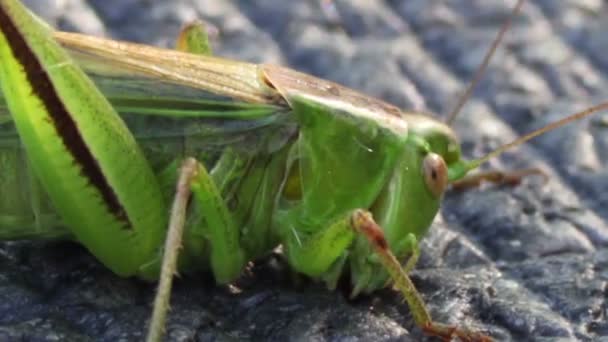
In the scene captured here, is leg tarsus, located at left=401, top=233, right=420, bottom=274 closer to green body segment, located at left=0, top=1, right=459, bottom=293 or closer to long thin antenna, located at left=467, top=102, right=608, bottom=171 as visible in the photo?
green body segment, located at left=0, top=1, right=459, bottom=293

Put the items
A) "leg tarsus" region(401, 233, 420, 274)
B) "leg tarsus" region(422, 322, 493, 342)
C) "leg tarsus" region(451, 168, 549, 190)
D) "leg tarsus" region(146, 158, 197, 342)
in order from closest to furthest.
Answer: "leg tarsus" region(146, 158, 197, 342) → "leg tarsus" region(422, 322, 493, 342) → "leg tarsus" region(401, 233, 420, 274) → "leg tarsus" region(451, 168, 549, 190)

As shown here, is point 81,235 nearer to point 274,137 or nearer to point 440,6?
point 274,137

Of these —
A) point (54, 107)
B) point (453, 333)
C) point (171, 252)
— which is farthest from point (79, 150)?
point (453, 333)

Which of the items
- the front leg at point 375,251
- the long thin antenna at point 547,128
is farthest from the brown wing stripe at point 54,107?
the long thin antenna at point 547,128

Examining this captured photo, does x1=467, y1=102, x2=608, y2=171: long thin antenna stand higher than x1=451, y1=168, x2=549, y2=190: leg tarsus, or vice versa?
x1=467, y1=102, x2=608, y2=171: long thin antenna

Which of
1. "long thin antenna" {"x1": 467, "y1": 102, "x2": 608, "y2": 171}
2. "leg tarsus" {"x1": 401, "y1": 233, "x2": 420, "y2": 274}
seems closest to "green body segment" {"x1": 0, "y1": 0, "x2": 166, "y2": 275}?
"leg tarsus" {"x1": 401, "y1": 233, "x2": 420, "y2": 274}

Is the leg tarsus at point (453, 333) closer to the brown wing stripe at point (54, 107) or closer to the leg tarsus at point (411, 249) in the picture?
the leg tarsus at point (411, 249)
